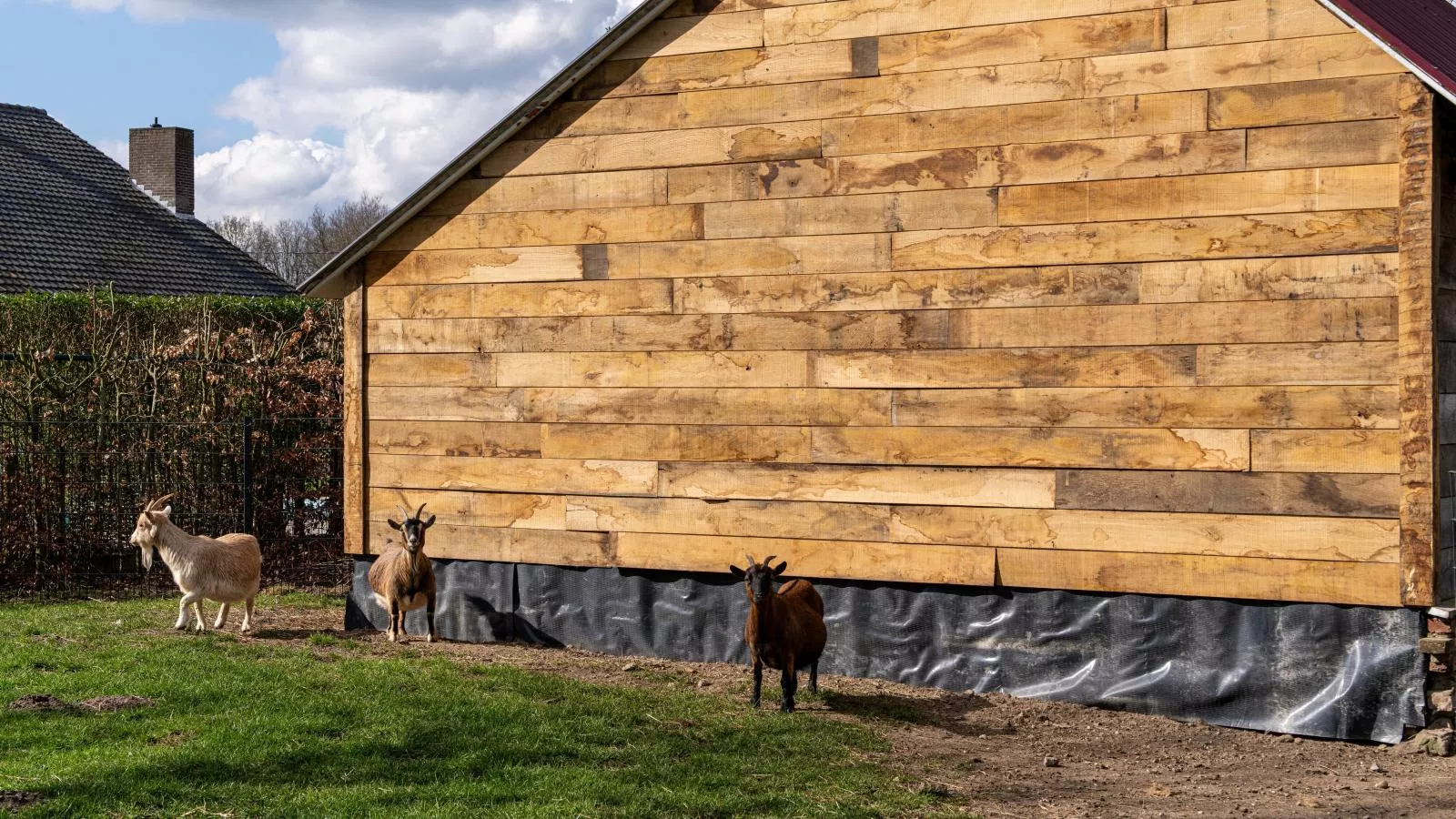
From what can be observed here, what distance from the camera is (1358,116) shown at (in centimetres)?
938

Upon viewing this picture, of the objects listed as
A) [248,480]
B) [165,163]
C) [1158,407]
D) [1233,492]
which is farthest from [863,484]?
[165,163]

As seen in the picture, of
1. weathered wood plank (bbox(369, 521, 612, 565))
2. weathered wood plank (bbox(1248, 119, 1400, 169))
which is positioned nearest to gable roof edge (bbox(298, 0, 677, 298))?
weathered wood plank (bbox(369, 521, 612, 565))

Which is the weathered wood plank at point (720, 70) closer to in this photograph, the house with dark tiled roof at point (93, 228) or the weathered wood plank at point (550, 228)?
the weathered wood plank at point (550, 228)

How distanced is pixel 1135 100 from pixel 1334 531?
3.11 meters

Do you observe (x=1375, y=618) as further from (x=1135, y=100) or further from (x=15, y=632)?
(x=15, y=632)

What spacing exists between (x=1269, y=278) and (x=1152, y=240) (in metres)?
0.80

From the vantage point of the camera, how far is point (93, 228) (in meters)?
27.1

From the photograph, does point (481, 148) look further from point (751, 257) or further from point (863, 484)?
point (863, 484)

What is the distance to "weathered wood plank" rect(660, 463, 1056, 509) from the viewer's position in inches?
407

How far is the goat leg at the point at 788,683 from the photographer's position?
31.8 ft

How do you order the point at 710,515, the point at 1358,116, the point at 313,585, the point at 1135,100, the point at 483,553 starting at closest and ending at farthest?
the point at 1358,116 → the point at 1135,100 → the point at 710,515 → the point at 483,553 → the point at 313,585

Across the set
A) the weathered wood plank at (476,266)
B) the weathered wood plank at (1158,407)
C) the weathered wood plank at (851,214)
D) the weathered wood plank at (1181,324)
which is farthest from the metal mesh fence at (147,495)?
the weathered wood plank at (1181,324)

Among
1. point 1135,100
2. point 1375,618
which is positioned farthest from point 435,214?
point 1375,618

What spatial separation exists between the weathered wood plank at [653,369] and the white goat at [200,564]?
261 cm
